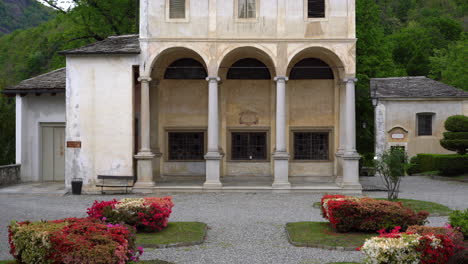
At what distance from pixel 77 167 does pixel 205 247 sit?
12.0 metres

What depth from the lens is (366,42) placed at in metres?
32.8

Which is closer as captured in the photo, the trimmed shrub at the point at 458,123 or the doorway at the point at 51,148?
the doorway at the point at 51,148

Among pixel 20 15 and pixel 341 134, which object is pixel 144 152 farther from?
pixel 20 15

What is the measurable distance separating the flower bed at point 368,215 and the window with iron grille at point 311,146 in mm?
11580

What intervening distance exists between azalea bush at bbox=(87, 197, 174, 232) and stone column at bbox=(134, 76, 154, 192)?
8747mm

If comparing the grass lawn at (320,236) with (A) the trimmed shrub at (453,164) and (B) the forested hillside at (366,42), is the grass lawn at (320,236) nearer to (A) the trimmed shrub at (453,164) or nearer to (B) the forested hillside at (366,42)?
(A) the trimmed shrub at (453,164)

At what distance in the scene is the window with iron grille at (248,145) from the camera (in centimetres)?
2417

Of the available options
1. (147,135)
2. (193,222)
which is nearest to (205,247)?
(193,222)

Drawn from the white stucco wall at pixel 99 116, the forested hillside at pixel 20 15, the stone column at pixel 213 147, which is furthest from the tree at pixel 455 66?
the forested hillside at pixel 20 15

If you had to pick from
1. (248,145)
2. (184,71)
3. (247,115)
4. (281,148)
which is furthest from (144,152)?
(281,148)

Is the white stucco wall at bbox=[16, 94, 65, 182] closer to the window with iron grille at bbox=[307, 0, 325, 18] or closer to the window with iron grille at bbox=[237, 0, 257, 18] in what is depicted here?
the window with iron grille at bbox=[237, 0, 257, 18]

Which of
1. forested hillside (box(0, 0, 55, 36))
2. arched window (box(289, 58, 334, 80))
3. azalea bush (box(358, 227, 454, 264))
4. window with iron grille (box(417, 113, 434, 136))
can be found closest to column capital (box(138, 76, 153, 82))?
arched window (box(289, 58, 334, 80))

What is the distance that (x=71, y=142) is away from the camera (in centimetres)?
2142

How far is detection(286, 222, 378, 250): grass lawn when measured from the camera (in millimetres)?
10930
